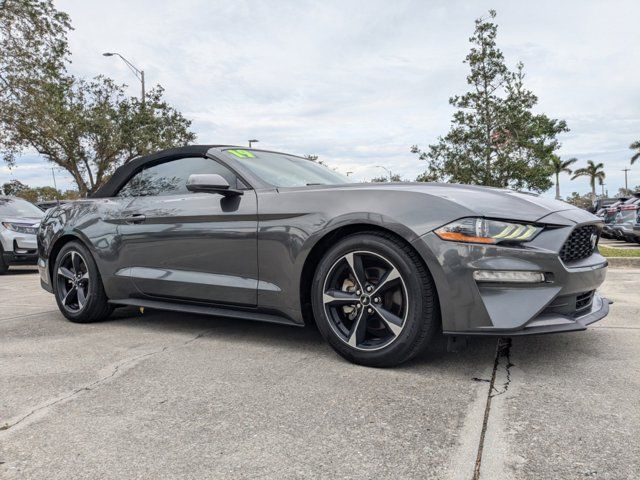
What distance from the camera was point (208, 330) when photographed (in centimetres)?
405

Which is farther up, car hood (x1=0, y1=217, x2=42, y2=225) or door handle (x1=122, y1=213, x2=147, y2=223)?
car hood (x1=0, y1=217, x2=42, y2=225)

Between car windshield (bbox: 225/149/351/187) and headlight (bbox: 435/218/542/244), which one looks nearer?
headlight (bbox: 435/218/542/244)

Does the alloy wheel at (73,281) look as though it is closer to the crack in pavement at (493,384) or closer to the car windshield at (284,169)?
the car windshield at (284,169)

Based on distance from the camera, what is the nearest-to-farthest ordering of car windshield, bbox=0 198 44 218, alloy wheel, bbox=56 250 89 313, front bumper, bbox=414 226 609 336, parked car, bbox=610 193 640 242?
front bumper, bbox=414 226 609 336
alloy wheel, bbox=56 250 89 313
car windshield, bbox=0 198 44 218
parked car, bbox=610 193 640 242

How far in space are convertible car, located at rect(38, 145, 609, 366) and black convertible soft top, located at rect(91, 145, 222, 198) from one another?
21 millimetres

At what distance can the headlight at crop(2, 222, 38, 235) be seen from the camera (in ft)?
31.7

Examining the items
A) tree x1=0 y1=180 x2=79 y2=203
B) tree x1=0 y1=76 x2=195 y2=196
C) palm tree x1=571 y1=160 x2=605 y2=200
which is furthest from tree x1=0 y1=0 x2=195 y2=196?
palm tree x1=571 y1=160 x2=605 y2=200

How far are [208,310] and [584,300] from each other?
2.37 metres

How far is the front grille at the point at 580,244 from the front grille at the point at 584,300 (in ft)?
0.69

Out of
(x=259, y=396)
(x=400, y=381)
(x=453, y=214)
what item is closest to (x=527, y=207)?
(x=453, y=214)

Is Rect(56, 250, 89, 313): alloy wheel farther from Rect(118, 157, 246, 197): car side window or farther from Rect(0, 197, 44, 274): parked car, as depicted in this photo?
Rect(0, 197, 44, 274): parked car

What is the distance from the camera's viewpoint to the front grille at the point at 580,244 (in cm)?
279

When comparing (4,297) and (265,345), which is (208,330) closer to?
(265,345)

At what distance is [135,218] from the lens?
13.4 ft
